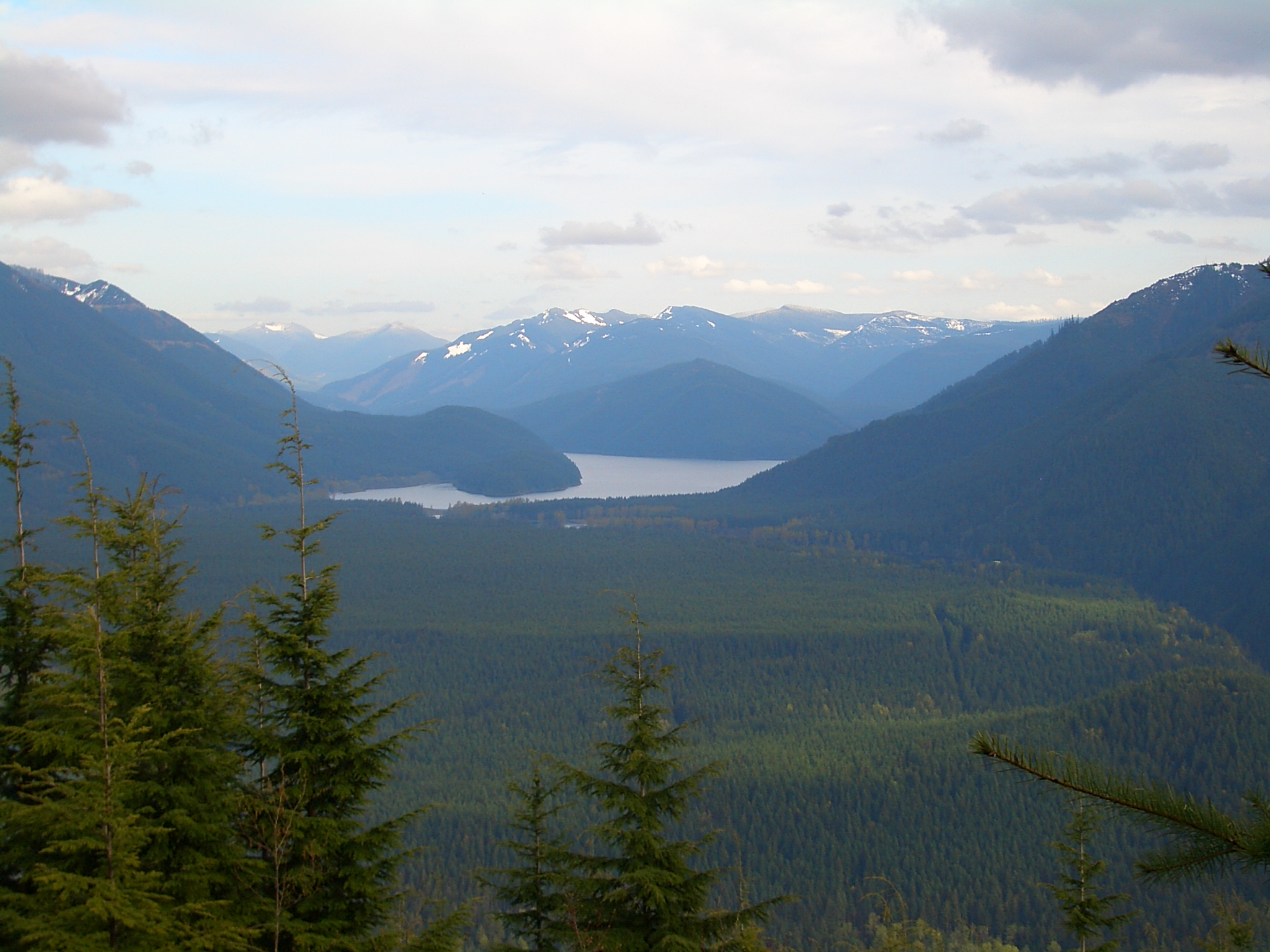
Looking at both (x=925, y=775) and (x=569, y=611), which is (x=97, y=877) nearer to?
(x=925, y=775)

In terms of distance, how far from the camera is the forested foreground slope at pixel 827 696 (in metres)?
60.4

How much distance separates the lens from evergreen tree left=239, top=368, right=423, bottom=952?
1571 centimetres

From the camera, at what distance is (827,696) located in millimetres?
95188

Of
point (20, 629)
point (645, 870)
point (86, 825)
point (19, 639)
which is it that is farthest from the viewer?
point (20, 629)

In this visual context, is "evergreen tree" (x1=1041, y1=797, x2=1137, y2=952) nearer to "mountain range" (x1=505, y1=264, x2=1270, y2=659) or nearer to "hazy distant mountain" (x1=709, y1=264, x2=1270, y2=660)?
"mountain range" (x1=505, y1=264, x2=1270, y2=659)

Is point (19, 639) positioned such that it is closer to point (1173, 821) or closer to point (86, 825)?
point (86, 825)

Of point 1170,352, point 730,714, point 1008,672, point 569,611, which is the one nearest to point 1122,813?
point 730,714

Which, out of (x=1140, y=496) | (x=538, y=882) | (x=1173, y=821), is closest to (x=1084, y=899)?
(x=538, y=882)

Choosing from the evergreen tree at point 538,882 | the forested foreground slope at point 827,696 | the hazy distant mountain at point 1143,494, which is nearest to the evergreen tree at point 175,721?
the evergreen tree at point 538,882

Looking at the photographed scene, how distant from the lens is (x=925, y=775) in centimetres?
7212

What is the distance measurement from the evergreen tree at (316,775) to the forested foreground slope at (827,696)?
458 centimetres

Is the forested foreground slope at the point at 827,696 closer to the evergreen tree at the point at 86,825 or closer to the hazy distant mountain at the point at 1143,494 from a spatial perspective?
the evergreen tree at the point at 86,825

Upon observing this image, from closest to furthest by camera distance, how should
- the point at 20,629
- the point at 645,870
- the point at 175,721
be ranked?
the point at 175,721 → the point at 645,870 → the point at 20,629

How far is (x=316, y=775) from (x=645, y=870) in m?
5.46
